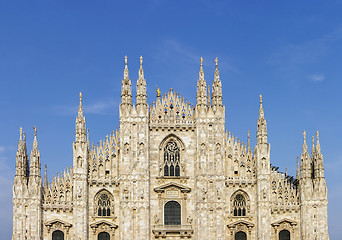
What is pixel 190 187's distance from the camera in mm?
59719

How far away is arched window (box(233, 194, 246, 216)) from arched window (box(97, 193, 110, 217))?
38.7 ft

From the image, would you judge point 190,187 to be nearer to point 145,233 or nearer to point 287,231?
point 145,233

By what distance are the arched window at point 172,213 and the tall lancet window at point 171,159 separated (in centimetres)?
289

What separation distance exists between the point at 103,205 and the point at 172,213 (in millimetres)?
6425

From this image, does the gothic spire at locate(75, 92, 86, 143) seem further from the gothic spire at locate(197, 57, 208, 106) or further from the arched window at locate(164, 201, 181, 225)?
the gothic spire at locate(197, 57, 208, 106)

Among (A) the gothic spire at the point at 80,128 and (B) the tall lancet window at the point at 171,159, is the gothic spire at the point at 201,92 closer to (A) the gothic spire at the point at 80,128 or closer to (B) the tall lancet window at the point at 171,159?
(B) the tall lancet window at the point at 171,159

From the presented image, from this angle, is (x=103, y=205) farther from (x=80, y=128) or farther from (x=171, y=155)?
(x=171, y=155)

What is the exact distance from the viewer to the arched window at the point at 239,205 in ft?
196

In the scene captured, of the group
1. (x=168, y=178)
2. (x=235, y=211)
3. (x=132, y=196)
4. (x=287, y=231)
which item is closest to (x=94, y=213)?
(x=132, y=196)

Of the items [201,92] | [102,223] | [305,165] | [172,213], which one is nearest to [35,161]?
[102,223]

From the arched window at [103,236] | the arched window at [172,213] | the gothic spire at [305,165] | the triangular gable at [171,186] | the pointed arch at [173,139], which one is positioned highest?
the pointed arch at [173,139]

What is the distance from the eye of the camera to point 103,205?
59.1 meters

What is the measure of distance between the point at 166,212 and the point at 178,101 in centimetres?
1058

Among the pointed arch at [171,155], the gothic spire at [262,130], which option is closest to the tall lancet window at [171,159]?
the pointed arch at [171,155]
